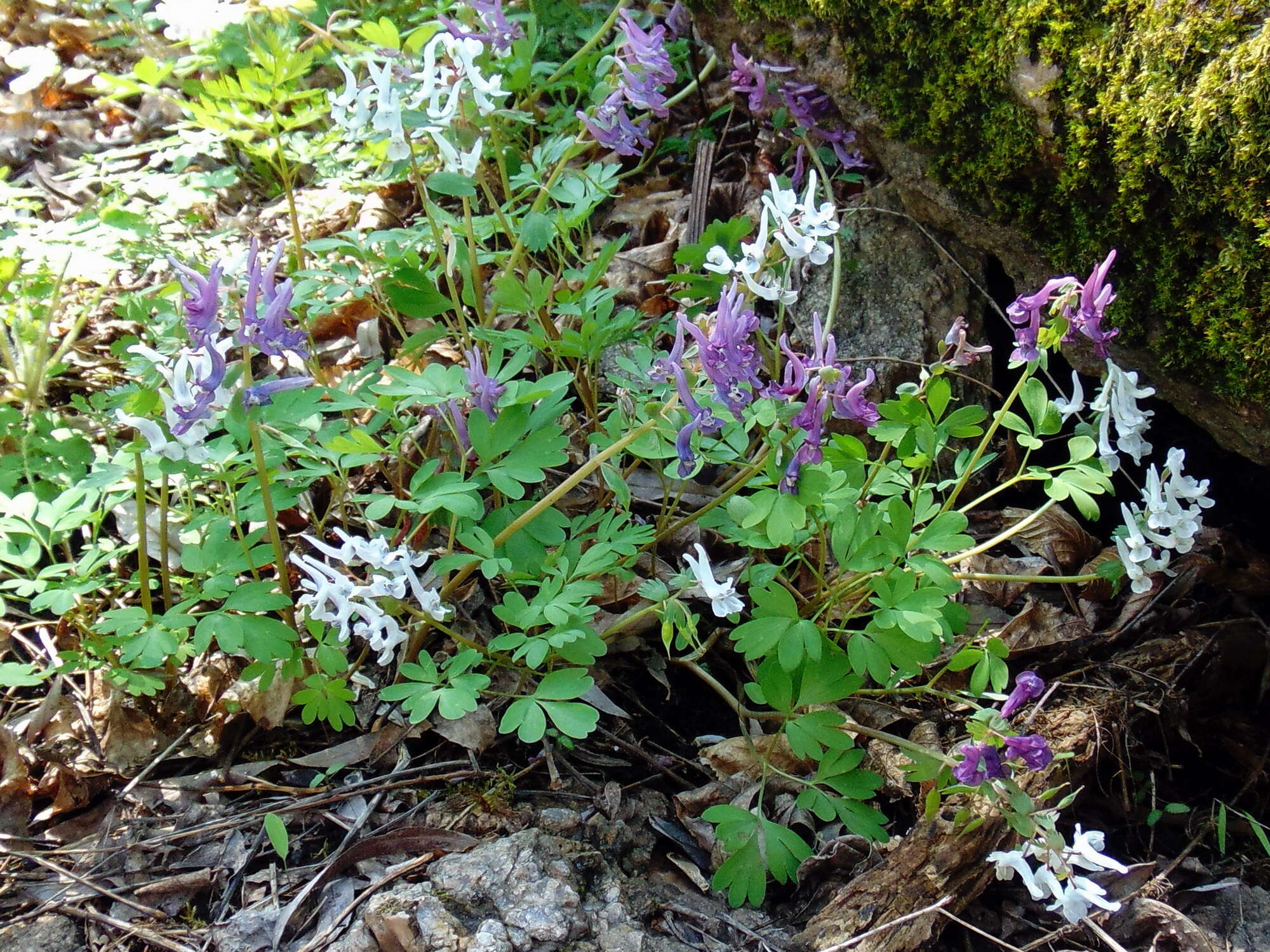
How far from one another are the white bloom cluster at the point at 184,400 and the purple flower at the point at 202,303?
0.11ft

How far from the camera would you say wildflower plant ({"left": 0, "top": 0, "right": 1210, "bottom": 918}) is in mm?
1844

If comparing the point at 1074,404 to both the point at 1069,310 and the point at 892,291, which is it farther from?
the point at 892,291

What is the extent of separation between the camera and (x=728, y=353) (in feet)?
5.80

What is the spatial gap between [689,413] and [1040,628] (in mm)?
1308

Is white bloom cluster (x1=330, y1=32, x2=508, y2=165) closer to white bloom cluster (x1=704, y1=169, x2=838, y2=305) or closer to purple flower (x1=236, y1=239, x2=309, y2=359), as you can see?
purple flower (x1=236, y1=239, x2=309, y2=359)

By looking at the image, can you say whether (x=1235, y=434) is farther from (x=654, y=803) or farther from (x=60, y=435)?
(x=60, y=435)

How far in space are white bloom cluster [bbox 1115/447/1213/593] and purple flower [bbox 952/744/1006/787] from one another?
0.61m

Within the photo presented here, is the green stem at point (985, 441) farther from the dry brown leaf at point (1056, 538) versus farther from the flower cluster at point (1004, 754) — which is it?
the dry brown leaf at point (1056, 538)

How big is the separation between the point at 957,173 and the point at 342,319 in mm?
2285

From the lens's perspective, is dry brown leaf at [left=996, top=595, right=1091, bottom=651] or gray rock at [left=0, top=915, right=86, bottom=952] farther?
dry brown leaf at [left=996, top=595, right=1091, bottom=651]

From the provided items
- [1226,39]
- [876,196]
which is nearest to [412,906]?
[1226,39]

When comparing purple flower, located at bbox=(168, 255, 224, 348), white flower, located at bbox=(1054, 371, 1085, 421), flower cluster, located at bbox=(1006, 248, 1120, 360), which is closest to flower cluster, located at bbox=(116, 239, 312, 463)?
purple flower, located at bbox=(168, 255, 224, 348)

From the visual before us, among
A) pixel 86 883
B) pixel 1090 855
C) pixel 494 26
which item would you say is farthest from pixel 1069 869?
pixel 494 26

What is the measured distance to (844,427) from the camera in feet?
9.50
